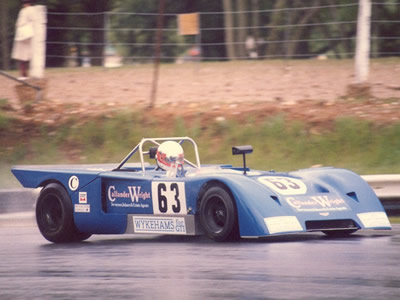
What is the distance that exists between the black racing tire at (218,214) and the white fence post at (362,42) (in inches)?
Result: 329

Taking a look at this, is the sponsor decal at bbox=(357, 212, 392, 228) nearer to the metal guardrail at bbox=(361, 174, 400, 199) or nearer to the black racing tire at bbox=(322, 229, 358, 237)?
the black racing tire at bbox=(322, 229, 358, 237)

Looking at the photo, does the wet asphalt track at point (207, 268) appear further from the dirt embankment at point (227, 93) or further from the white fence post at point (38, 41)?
the white fence post at point (38, 41)

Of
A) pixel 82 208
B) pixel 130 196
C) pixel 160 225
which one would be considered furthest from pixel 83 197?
pixel 160 225

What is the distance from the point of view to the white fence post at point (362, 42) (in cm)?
1694

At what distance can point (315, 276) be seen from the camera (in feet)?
23.0

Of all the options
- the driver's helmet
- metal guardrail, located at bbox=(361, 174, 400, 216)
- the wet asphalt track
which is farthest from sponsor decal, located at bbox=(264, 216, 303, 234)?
metal guardrail, located at bbox=(361, 174, 400, 216)

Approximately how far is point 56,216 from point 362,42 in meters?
8.05

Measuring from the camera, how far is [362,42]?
17078 millimetres

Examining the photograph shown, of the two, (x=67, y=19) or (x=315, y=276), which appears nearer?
(x=315, y=276)

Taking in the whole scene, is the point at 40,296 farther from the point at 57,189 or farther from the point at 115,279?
the point at 57,189

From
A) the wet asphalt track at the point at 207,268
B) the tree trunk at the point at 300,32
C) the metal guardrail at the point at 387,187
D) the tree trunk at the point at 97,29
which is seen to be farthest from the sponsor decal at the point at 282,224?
the tree trunk at the point at 97,29

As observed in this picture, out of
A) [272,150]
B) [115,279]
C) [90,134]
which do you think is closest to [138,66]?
[90,134]

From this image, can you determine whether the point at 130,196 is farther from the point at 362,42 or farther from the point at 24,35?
the point at 24,35

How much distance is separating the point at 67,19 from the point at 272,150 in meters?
Result: 9.40
